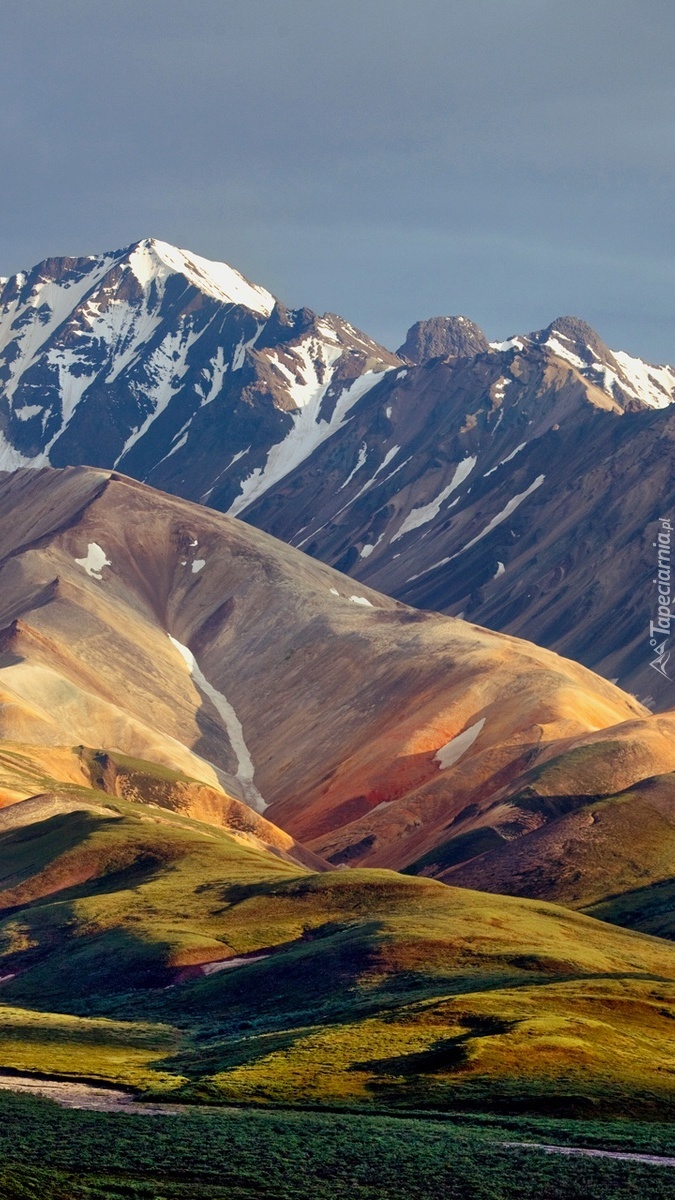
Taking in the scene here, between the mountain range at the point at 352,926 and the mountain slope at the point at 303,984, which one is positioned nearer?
the mountain slope at the point at 303,984

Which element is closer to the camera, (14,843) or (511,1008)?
(511,1008)

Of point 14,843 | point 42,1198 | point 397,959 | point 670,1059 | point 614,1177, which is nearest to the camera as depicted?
point 42,1198

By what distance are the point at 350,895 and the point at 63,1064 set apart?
4268 cm

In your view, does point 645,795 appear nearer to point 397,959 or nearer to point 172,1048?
point 397,959

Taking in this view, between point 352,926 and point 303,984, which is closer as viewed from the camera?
point 303,984

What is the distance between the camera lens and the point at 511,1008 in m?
71.9

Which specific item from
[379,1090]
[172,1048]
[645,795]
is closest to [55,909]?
[172,1048]

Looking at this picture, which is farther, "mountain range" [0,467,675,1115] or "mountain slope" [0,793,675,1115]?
"mountain range" [0,467,675,1115]

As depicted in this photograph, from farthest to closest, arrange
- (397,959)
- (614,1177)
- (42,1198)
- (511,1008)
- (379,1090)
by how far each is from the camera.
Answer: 1. (397,959)
2. (511,1008)
3. (379,1090)
4. (614,1177)
5. (42,1198)

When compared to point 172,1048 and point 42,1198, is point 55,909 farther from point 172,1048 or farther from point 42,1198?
point 42,1198

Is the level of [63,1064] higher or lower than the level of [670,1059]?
lower

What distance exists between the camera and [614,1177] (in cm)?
4784

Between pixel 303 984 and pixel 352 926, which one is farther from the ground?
pixel 352 926

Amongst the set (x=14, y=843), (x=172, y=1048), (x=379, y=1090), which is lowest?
(x=14, y=843)
